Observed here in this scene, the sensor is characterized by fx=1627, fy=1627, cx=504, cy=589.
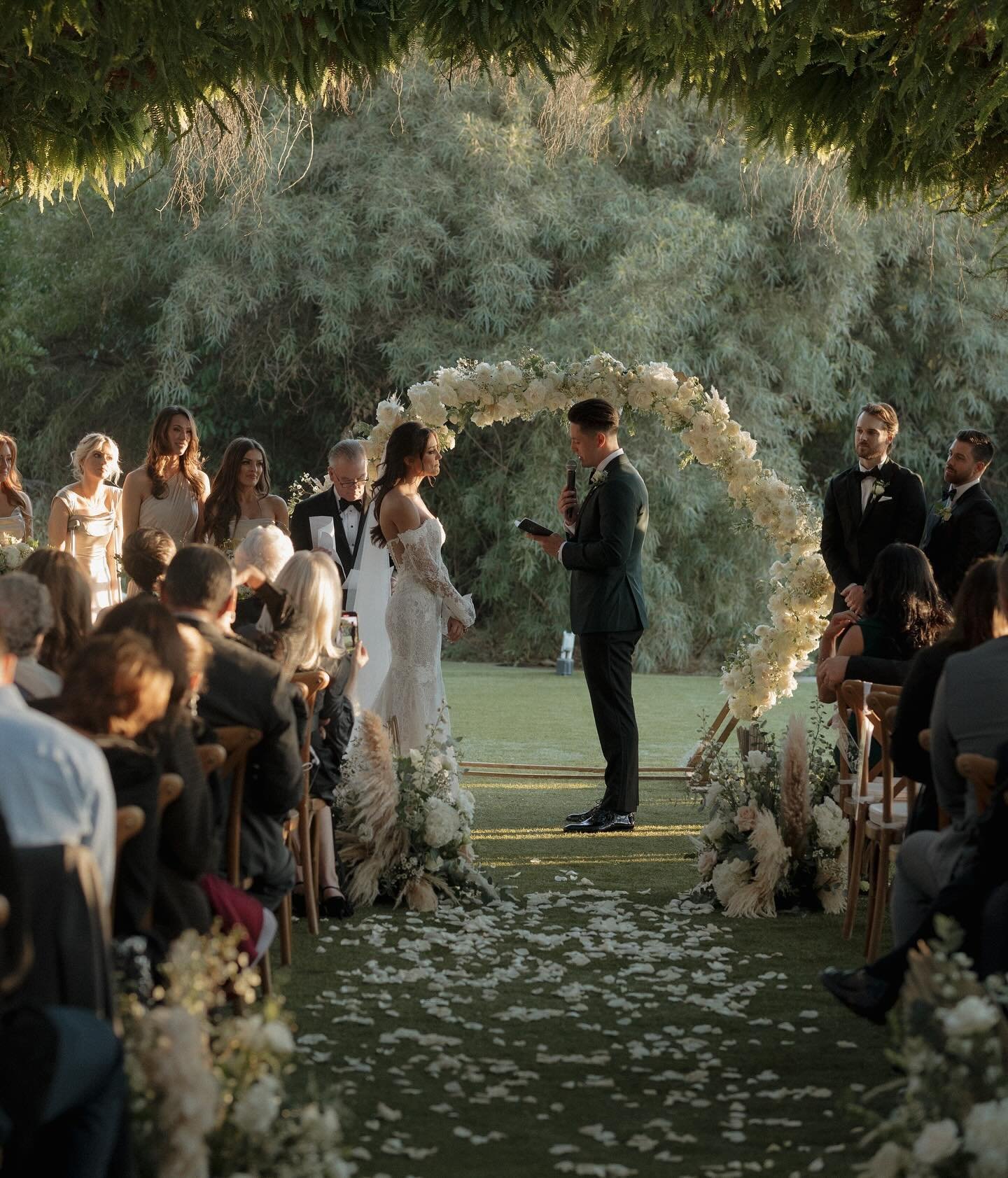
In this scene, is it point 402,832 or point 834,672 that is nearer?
point 834,672

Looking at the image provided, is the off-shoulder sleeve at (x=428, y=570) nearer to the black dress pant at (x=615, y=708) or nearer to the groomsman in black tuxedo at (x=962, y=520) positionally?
the black dress pant at (x=615, y=708)

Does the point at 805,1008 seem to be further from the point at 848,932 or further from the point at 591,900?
the point at 591,900

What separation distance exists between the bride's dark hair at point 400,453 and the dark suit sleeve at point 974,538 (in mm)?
2613

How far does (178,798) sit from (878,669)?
3.27 meters

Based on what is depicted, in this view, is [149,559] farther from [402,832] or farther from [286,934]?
[286,934]

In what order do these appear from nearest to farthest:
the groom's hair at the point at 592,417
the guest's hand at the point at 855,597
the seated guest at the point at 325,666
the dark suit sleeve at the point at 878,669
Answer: the seated guest at the point at 325,666 → the dark suit sleeve at the point at 878,669 → the guest's hand at the point at 855,597 → the groom's hair at the point at 592,417

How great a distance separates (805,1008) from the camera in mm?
4852

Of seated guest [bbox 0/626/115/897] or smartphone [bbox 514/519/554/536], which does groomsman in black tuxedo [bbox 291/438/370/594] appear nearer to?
smartphone [bbox 514/519/554/536]

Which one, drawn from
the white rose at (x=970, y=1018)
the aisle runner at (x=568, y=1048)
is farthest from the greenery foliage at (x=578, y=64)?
the white rose at (x=970, y=1018)

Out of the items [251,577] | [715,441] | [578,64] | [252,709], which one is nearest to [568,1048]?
[252,709]

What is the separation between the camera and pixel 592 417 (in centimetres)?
802

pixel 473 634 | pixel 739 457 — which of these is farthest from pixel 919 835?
pixel 473 634

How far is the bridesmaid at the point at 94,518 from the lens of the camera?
30.5ft

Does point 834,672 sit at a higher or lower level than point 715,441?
lower
